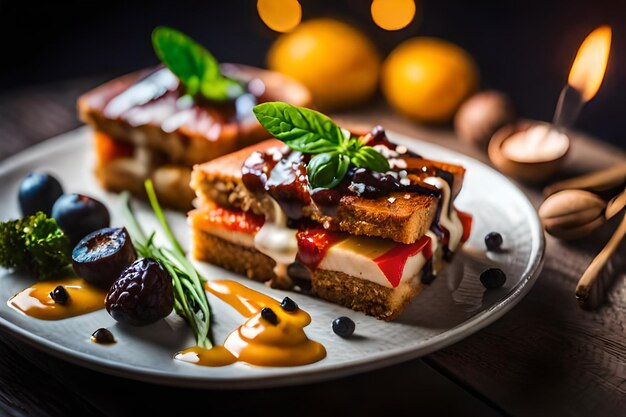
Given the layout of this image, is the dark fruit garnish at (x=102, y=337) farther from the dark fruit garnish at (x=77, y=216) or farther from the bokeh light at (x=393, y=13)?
the bokeh light at (x=393, y=13)

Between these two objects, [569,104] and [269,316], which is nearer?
[269,316]

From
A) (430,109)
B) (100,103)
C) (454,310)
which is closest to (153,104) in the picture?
(100,103)

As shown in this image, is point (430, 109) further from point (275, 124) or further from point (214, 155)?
point (275, 124)

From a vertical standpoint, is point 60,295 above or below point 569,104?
below

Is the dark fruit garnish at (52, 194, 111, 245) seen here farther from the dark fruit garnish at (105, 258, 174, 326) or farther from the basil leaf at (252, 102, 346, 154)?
the basil leaf at (252, 102, 346, 154)

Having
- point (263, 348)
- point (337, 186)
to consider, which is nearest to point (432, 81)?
point (337, 186)

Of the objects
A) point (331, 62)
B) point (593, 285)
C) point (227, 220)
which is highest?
point (331, 62)

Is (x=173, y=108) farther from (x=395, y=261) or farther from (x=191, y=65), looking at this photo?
(x=395, y=261)

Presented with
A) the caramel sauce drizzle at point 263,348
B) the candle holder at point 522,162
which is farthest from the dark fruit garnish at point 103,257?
the candle holder at point 522,162
